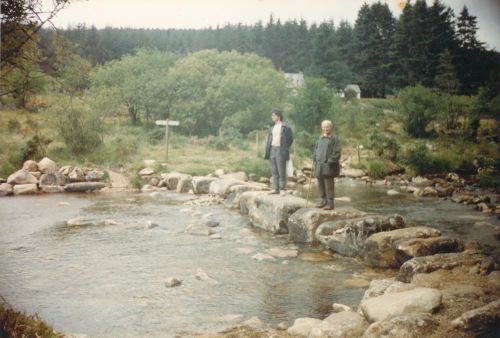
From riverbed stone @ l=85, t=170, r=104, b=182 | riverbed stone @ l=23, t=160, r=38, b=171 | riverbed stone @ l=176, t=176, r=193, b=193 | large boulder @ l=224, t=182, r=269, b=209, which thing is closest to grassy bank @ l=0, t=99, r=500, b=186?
riverbed stone @ l=23, t=160, r=38, b=171

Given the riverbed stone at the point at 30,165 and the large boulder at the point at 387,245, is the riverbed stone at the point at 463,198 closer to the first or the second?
the large boulder at the point at 387,245

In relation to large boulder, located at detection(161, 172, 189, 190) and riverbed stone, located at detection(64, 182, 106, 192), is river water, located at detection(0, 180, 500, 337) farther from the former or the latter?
large boulder, located at detection(161, 172, 189, 190)

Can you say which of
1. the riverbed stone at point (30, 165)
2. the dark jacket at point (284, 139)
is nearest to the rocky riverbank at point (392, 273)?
the dark jacket at point (284, 139)

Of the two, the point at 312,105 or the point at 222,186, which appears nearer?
the point at 222,186

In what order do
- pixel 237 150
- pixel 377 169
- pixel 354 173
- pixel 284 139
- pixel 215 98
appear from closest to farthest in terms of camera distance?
1. pixel 284 139
2. pixel 377 169
3. pixel 354 173
4. pixel 237 150
5. pixel 215 98

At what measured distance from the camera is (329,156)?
25.7 feet

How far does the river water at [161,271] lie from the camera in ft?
14.9

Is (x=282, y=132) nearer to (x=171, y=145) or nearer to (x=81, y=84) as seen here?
(x=171, y=145)

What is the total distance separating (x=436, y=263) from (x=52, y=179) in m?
11.8

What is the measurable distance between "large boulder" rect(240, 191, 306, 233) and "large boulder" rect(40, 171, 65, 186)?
7145 mm

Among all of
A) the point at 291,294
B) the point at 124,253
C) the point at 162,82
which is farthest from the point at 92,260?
the point at 162,82

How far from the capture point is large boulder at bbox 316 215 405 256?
22.6 ft

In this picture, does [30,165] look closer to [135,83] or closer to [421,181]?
[421,181]

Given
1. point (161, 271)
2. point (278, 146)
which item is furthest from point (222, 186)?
point (161, 271)
